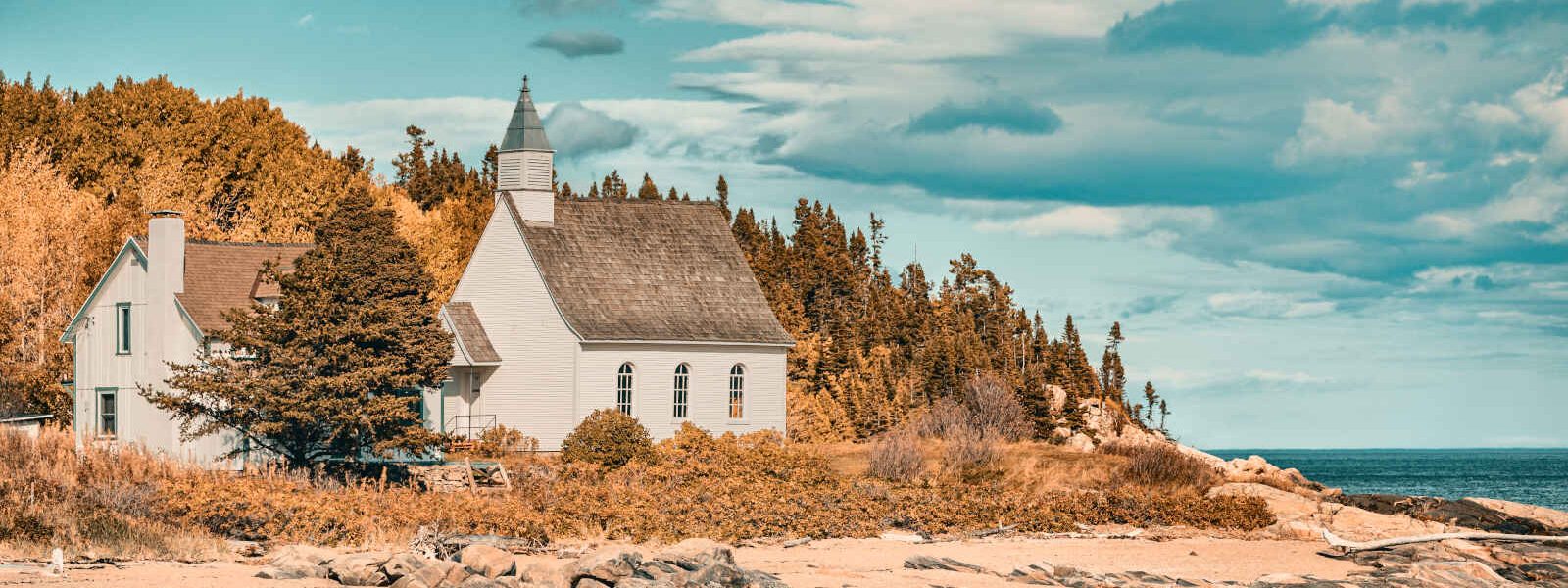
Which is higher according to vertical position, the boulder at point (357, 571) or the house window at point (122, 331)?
the house window at point (122, 331)

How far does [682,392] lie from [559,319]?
4268 millimetres

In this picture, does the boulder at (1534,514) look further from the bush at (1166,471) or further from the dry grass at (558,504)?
the dry grass at (558,504)

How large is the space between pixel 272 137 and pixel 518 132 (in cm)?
2014

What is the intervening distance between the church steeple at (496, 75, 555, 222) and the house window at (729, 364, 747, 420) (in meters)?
7.05

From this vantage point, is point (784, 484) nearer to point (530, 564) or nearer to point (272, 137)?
point (530, 564)

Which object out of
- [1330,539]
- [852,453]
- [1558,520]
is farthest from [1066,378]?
[1330,539]

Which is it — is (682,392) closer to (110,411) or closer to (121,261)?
(110,411)

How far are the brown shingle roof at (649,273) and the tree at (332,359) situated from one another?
31.2ft

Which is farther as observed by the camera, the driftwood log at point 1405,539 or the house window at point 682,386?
the house window at point 682,386

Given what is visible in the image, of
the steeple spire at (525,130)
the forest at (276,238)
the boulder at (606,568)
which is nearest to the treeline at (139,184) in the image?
the forest at (276,238)

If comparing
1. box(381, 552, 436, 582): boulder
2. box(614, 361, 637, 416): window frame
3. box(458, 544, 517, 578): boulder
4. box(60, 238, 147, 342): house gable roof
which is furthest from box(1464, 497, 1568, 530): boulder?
box(60, 238, 147, 342): house gable roof

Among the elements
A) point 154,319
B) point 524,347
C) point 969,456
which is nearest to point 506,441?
point 524,347

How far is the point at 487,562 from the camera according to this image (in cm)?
2253

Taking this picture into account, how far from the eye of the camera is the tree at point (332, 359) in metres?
33.9
